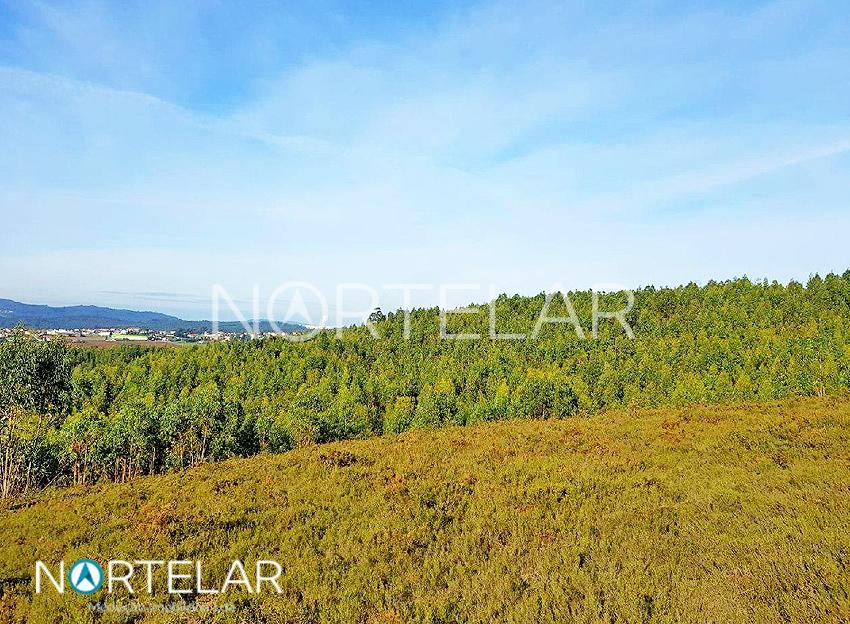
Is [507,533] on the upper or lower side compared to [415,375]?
upper

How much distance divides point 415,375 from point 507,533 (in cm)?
10745

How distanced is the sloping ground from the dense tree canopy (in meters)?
28.5

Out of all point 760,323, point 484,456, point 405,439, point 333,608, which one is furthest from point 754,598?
point 760,323

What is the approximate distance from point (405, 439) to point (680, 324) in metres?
112

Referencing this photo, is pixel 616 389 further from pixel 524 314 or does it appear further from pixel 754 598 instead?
pixel 754 598

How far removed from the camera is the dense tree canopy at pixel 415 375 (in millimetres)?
61281

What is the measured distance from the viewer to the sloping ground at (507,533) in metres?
7.52

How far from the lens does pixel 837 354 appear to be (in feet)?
258

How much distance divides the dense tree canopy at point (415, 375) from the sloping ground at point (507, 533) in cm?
2845

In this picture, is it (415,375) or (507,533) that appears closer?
(507,533)

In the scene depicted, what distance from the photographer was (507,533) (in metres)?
10.8

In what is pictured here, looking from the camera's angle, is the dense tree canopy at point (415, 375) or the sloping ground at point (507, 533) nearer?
the sloping ground at point (507, 533)

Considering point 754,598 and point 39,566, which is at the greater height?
point 754,598

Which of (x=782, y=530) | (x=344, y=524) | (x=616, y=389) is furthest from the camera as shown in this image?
(x=616, y=389)
